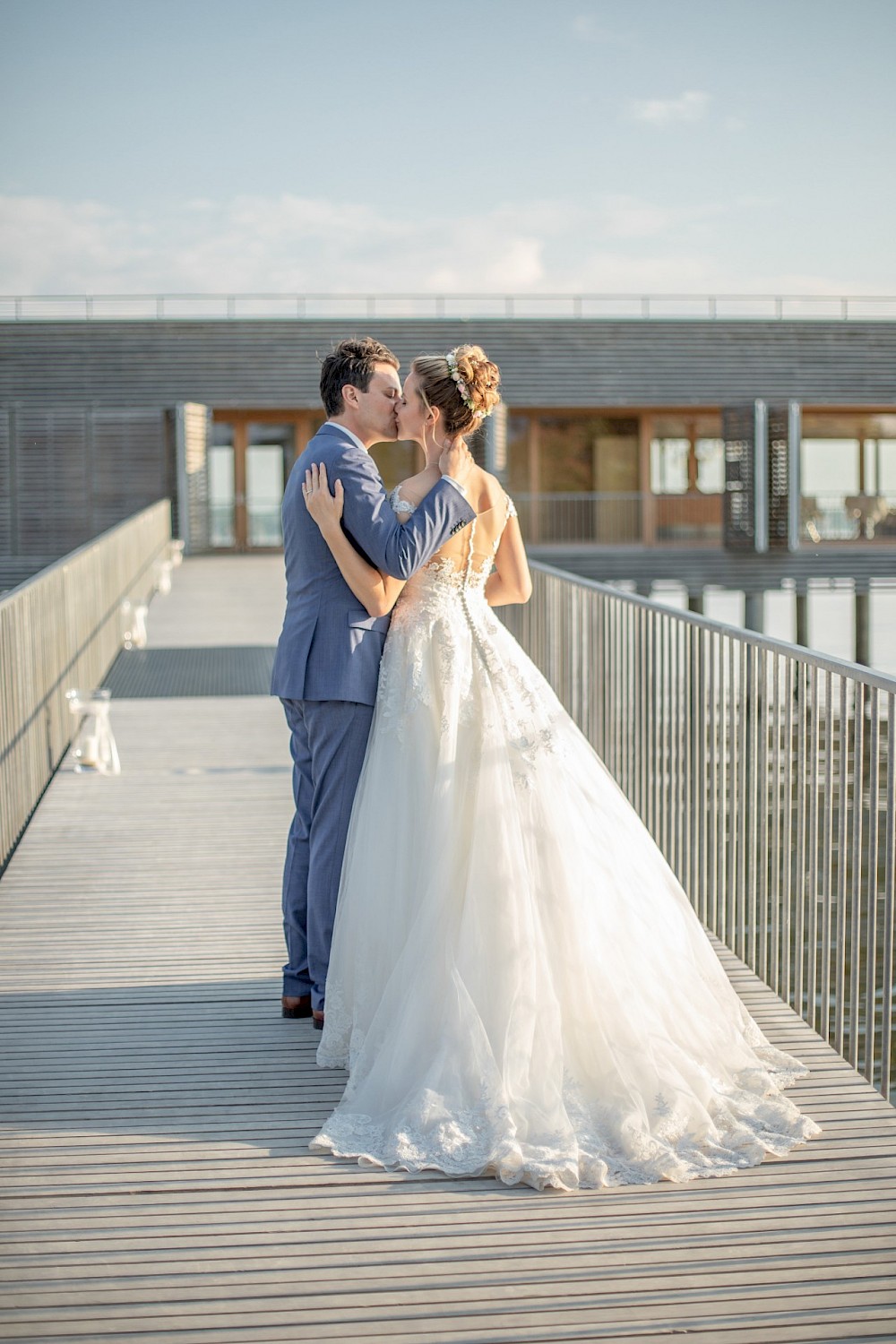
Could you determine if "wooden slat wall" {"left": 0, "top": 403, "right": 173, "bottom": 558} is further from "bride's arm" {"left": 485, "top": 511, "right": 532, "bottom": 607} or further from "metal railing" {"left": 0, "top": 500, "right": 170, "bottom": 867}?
"bride's arm" {"left": 485, "top": 511, "right": 532, "bottom": 607}

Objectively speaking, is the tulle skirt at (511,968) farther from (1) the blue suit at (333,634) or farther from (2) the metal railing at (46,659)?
(2) the metal railing at (46,659)

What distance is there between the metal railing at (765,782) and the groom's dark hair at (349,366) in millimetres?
1335

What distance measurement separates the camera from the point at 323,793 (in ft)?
12.0

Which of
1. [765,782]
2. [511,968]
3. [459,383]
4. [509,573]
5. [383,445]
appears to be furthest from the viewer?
[383,445]

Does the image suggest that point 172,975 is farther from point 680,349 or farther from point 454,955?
point 680,349

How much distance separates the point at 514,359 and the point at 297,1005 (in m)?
22.8

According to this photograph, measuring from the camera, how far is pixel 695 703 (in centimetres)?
484

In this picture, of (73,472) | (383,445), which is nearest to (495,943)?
(73,472)

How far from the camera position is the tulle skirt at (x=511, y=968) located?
2.95 m

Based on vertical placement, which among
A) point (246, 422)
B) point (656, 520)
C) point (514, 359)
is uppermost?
point (514, 359)

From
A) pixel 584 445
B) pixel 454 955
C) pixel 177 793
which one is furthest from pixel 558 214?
pixel 454 955

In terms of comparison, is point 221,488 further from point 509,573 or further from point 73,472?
point 509,573

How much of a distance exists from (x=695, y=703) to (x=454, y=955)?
1929mm

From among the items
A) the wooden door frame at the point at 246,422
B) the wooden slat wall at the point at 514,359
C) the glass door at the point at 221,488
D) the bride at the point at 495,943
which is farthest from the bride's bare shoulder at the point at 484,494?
the wooden door frame at the point at 246,422
